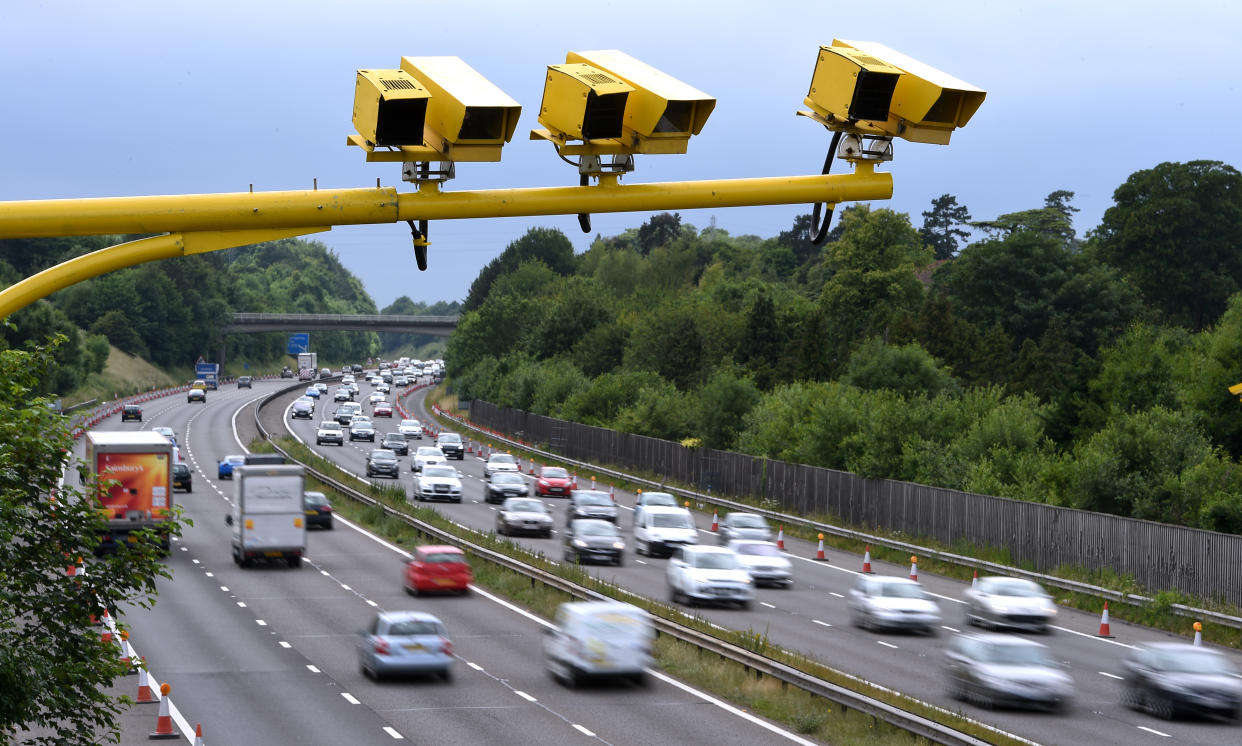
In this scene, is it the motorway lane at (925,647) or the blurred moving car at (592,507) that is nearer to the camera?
the motorway lane at (925,647)

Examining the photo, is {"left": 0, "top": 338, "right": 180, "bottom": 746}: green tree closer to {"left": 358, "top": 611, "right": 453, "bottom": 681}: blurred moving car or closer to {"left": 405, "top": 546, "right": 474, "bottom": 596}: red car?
{"left": 358, "top": 611, "right": 453, "bottom": 681}: blurred moving car

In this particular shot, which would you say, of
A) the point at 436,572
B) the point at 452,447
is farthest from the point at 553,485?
the point at 436,572

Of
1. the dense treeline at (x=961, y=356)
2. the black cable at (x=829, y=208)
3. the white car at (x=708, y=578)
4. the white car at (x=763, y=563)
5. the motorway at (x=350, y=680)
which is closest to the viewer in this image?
the black cable at (x=829, y=208)

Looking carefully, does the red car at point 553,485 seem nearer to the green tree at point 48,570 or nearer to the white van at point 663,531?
the white van at point 663,531

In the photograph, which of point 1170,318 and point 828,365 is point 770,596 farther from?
point 1170,318

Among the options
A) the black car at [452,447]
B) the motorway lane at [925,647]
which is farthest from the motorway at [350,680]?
the black car at [452,447]

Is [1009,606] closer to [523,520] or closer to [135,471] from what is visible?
[523,520]
